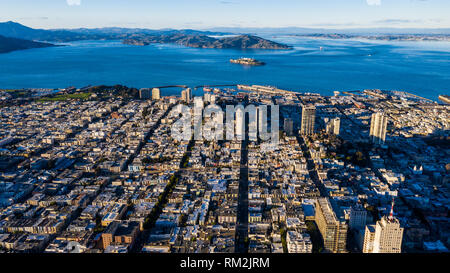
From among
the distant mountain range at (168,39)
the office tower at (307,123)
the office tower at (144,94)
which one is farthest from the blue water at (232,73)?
the distant mountain range at (168,39)

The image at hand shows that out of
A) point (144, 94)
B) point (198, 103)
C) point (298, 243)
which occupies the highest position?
point (144, 94)

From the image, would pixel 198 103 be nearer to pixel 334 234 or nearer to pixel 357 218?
pixel 357 218

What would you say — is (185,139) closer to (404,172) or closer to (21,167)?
(21,167)

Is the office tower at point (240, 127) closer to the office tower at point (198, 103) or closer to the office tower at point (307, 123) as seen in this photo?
the office tower at point (307, 123)

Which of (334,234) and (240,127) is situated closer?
(334,234)

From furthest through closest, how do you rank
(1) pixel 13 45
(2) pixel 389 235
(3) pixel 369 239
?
(1) pixel 13 45, (3) pixel 369 239, (2) pixel 389 235

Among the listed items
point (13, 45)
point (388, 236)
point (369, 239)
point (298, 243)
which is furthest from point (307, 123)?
point (13, 45)

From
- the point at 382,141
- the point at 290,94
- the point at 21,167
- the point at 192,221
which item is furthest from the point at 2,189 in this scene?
the point at 290,94

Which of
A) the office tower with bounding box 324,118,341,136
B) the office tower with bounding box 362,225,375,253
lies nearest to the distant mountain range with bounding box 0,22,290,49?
the office tower with bounding box 324,118,341,136
